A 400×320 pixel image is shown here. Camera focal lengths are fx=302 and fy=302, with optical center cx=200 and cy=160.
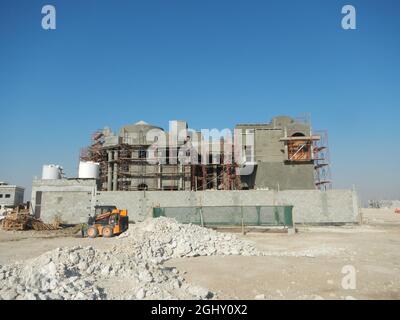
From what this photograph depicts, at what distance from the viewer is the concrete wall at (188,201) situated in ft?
88.7

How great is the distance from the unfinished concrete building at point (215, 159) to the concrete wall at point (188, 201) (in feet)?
14.8

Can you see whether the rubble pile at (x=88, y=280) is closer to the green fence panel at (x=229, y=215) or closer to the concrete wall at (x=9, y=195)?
the green fence panel at (x=229, y=215)

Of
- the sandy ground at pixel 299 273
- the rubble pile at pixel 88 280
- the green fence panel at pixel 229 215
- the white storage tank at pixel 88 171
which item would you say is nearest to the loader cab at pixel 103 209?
the green fence panel at pixel 229 215

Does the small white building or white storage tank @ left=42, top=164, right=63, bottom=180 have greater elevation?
white storage tank @ left=42, top=164, right=63, bottom=180

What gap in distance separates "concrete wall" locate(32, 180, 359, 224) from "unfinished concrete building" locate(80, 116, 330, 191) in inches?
178

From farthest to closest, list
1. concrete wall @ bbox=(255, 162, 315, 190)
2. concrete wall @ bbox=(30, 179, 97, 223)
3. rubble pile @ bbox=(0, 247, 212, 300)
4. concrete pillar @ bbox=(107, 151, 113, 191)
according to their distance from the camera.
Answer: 1. concrete pillar @ bbox=(107, 151, 113, 191)
2. concrete wall @ bbox=(255, 162, 315, 190)
3. concrete wall @ bbox=(30, 179, 97, 223)
4. rubble pile @ bbox=(0, 247, 212, 300)

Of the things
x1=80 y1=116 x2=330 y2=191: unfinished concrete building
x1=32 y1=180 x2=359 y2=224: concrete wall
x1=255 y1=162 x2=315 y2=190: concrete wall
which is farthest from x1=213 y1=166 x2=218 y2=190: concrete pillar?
x1=32 y1=180 x2=359 y2=224: concrete wall

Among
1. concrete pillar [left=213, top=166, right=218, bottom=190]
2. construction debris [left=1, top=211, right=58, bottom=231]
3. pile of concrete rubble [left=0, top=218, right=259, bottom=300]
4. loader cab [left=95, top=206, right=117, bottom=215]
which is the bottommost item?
construction debris [left=1, top=211, right=58, bottom=231]

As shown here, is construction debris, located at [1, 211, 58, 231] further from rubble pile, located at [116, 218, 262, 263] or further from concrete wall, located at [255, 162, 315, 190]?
concrete wall, located at [255, 162, 315, 190]

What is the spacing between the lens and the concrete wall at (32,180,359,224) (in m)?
27.0

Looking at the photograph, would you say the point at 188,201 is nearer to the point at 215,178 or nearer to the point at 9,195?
the point at 215,178

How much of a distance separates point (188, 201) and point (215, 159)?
26.5 feet

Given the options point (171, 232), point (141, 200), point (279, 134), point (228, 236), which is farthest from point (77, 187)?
point (279, 134)

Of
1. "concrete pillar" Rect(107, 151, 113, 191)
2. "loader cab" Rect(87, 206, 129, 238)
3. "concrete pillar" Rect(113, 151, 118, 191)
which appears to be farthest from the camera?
"concrete pillar" Rect(107, 151, 113, 191)
